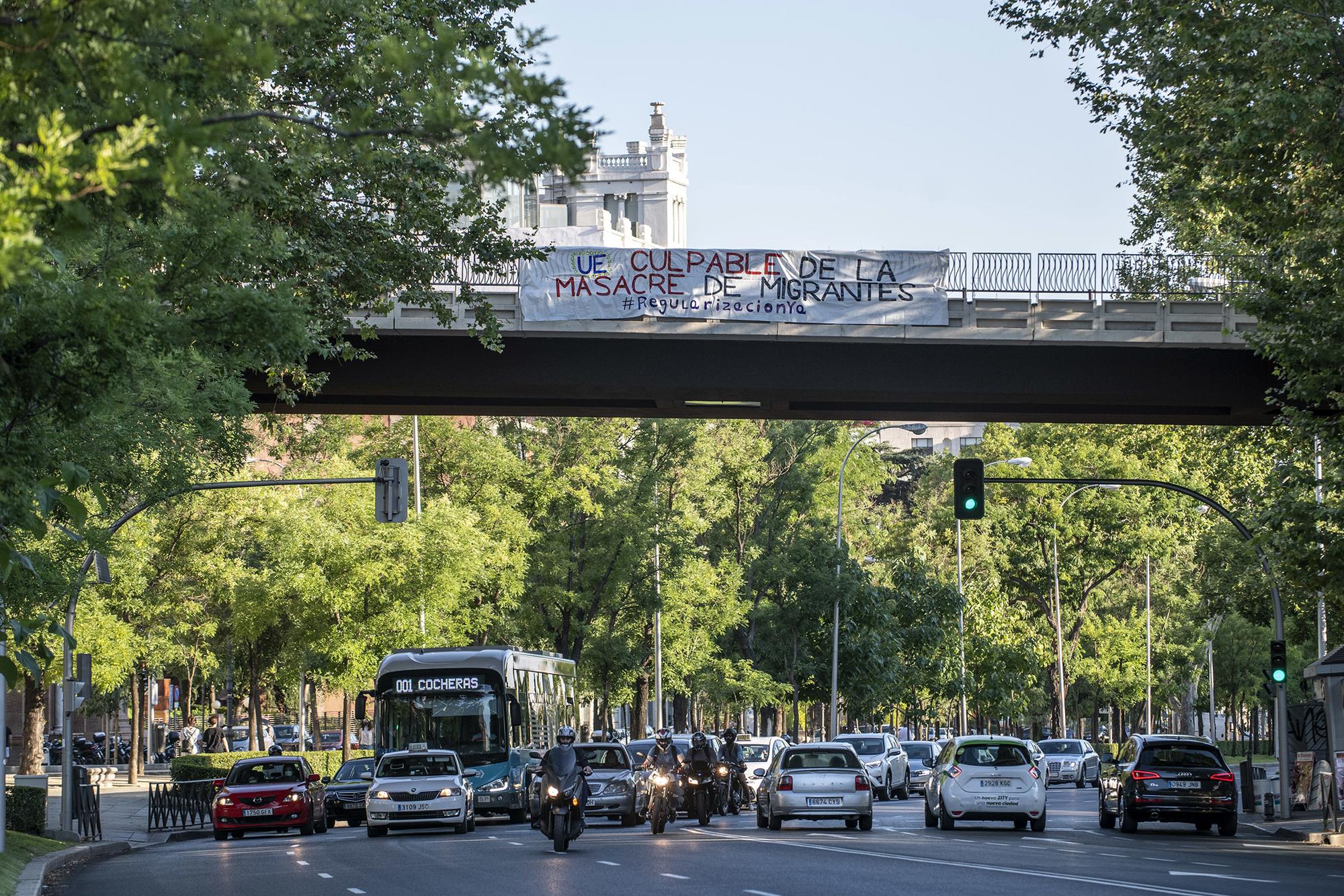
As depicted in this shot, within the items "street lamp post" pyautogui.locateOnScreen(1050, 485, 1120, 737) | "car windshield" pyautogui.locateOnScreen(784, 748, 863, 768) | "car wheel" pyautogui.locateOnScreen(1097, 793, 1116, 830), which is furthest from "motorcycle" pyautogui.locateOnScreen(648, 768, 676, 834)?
"street lamp post" pyautogui.locateOnScreen(1050, 485, 1120, 737)

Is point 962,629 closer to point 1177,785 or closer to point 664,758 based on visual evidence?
point 1177,785

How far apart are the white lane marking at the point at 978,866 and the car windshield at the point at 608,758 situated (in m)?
6.69

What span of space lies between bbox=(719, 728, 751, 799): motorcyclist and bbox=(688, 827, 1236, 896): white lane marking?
730 centimetres

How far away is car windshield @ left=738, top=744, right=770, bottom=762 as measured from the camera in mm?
43509

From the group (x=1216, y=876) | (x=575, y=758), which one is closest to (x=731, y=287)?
(x=575, y=758)

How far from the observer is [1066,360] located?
33.2 m

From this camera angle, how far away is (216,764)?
148ft

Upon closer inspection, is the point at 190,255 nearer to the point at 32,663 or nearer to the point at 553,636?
the point at 32,663

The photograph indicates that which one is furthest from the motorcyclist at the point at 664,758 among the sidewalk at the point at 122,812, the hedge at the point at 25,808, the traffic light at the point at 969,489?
the hedge at the point at 25,808

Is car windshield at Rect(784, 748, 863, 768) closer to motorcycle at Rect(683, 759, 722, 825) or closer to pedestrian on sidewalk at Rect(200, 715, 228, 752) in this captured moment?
motorcycle at Rect(683, 759, 722, 825)

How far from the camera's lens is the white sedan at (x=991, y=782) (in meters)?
28.2

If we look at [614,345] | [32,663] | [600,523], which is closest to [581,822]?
[614,345]

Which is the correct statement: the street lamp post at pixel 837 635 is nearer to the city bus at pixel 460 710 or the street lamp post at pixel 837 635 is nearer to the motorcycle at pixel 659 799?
the city bus at pixel 460 710

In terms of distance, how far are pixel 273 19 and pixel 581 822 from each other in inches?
671
